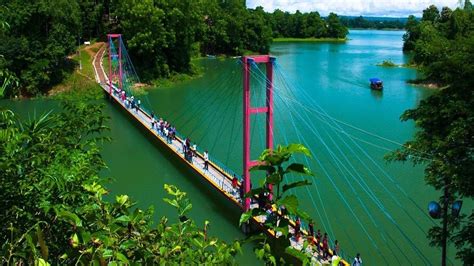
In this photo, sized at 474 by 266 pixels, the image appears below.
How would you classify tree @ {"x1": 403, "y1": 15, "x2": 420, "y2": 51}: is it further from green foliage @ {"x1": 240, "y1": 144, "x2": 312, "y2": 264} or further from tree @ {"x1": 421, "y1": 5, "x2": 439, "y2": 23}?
green foliage @ {"x1": 240, "y1": 144, "x2": 312, "y2": 264}

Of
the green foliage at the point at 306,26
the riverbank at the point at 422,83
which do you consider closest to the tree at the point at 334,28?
the green foliage at the point at 306,26

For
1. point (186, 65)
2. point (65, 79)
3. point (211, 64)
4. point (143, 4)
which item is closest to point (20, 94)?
point (65, 79)

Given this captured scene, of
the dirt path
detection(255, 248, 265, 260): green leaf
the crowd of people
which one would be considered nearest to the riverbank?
the crowd of people

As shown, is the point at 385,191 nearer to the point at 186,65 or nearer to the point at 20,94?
the point at 20,94

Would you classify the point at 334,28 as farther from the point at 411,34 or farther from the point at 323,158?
the point at 323,158

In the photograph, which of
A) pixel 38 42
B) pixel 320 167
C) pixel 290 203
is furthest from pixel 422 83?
pixel 290 203

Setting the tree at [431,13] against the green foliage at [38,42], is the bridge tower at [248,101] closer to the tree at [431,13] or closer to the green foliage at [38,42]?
the green foliage at [38,42]
